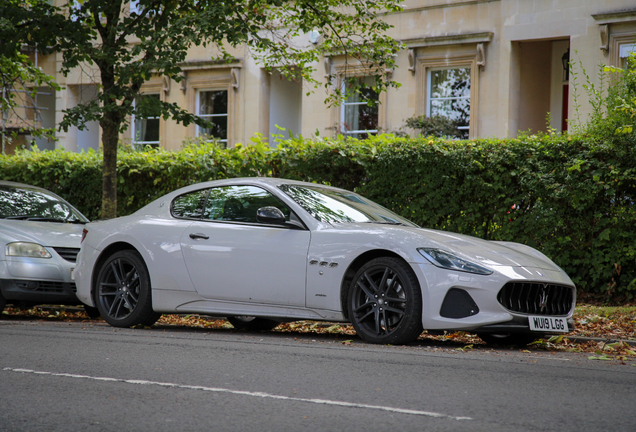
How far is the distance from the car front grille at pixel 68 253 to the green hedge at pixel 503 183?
12.6 ft

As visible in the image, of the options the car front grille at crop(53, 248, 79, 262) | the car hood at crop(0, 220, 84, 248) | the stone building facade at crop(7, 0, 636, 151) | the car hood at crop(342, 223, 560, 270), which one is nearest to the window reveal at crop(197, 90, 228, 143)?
the stone building facade at crop(7, 0, 636, 151)

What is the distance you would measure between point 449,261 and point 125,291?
353cm

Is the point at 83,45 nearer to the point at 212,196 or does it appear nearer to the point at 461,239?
the point at 212,196

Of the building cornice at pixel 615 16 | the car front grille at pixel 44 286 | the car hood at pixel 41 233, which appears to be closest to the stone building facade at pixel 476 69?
the building cornice at pixel 615 16

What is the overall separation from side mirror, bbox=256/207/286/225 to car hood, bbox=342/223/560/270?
0.57m

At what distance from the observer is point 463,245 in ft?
21.7

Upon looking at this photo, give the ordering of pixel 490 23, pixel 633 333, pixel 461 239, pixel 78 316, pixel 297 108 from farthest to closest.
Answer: pixel 297 108 < pixel 490 23 < pixel 78 316 < pixel 633 333 < pixel 461 239

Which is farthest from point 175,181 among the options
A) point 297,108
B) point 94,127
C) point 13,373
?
point 94,127

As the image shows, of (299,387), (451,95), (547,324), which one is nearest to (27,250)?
(299,387)

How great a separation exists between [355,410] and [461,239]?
3.07m

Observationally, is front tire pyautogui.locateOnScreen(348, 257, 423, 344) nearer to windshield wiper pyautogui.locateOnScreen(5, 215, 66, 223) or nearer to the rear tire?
the rear tire

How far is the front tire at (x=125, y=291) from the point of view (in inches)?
310

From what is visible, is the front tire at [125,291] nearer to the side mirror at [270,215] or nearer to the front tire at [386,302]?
the side mirror at [270,215]

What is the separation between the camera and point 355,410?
4.06m
